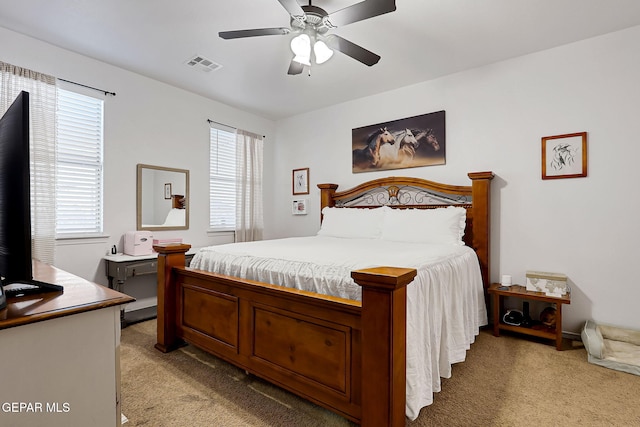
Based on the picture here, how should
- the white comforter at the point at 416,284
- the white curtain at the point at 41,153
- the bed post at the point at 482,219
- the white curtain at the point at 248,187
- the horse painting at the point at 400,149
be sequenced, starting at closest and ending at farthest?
the white comforter at the point at 416,284
the white curtain at the point at 41,153
the bed post at the point at 482,219
the horse painting at the point at 400,149
the white curtain at the point at 248,187

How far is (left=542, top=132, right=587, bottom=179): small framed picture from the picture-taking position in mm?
2795

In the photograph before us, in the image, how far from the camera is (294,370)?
1.73 m

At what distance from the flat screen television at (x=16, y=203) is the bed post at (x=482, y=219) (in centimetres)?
325

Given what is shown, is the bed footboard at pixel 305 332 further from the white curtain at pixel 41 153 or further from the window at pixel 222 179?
the window at pixel 222 179

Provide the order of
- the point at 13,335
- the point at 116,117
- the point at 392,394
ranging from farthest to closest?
the point at 116,117
the point at 392,394
the point at 13,335

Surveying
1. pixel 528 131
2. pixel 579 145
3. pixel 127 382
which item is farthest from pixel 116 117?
pixel 579 145

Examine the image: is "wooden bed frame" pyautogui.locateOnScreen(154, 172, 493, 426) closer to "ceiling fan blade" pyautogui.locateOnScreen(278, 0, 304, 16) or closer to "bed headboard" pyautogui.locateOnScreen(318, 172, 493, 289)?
"ceiling fan blade" pyautogui.locateOnScreen(278, 0, 304, 16)

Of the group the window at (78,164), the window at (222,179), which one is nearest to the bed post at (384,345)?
the window at (78,164)

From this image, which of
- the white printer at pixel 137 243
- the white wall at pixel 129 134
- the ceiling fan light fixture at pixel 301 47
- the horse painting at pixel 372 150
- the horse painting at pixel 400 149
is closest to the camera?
the ceiling fan light fixture at pixel 301 47

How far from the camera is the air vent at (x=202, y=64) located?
10.4 ft

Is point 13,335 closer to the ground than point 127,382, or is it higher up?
higher up

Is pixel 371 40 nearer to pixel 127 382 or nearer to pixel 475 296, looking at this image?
pixel 475 296

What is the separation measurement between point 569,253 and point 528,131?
120 centimetres

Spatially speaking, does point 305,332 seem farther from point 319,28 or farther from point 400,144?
point 400,144
